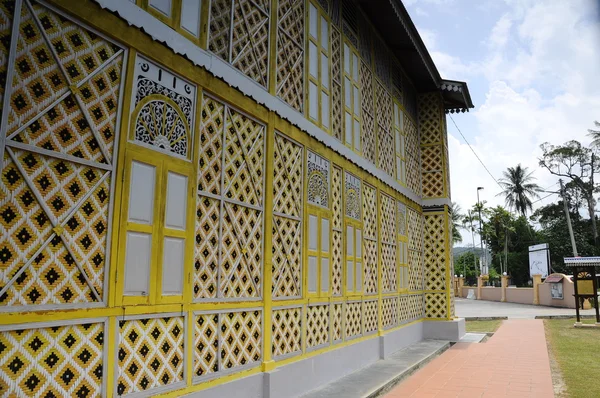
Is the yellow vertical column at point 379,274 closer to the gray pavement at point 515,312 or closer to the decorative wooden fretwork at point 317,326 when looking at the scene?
the decorative wooden fretwork at point 317,326

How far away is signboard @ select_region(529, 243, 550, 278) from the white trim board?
77.4 feet

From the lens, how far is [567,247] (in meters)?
40.0

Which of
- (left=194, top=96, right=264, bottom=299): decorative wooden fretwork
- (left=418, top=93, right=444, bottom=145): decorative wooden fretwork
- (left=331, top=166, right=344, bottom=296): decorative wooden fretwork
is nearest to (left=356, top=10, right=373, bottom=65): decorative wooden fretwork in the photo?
(left=331, top=166, right=344, bottom=296): decorative wooden fretwork

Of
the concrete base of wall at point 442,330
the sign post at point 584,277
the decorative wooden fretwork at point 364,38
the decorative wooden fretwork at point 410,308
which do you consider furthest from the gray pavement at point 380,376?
the sign post at point 584,277

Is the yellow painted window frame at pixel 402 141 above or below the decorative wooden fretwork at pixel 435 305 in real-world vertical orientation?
above

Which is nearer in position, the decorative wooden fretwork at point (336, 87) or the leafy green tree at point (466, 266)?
the decorative wooden fretwork at point (336, 87)

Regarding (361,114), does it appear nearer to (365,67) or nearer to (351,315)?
(365,67)

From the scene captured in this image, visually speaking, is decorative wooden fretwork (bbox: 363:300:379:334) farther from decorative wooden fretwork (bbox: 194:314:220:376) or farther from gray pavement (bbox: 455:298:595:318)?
gray pavement (bbox: 455:298:595:318)

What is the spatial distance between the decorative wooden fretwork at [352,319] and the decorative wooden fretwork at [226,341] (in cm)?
247

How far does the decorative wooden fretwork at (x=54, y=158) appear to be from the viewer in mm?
2768

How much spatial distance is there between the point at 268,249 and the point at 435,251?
757 centimetres

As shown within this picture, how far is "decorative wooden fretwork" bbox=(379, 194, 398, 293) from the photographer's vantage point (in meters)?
9.05

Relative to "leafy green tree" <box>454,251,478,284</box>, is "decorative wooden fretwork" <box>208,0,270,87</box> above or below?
above

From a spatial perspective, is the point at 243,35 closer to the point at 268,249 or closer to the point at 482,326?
the point at 268,249
